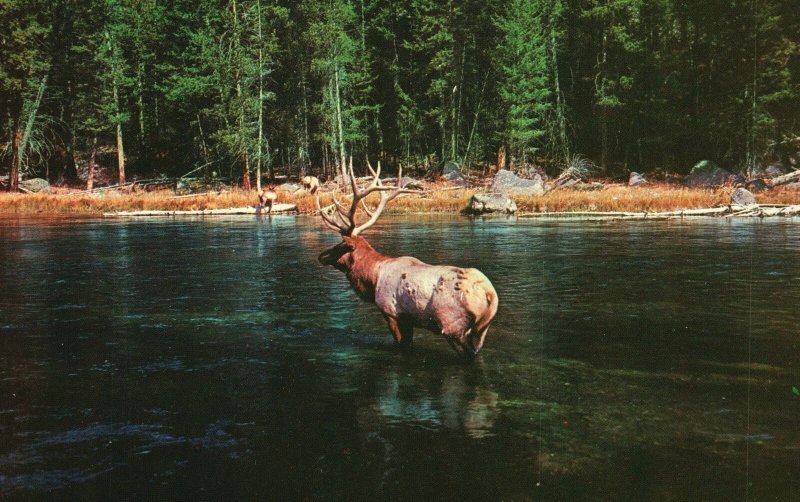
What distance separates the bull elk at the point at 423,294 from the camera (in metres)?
7.92

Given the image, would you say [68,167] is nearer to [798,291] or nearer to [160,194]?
[160,194]

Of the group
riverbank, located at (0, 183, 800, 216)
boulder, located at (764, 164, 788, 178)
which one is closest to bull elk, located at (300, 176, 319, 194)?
riverbank, located at (0, 183, 800, 216)

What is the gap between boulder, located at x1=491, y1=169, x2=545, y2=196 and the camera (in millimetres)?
41312

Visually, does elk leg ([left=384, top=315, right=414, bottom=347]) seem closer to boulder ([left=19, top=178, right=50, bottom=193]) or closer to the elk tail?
the elk tail

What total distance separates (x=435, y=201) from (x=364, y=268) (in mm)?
32001

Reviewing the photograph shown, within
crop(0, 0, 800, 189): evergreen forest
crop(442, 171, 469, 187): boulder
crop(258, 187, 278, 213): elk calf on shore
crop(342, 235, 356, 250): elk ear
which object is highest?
crop(0, 0, 800, 189): evergreen forest

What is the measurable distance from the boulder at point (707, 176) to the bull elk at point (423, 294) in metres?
39.4

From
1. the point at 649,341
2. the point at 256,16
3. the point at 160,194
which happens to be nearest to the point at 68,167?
the point at 160,194

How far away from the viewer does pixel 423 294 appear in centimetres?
824

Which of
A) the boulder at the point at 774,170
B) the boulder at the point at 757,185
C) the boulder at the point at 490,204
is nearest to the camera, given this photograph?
the boulder at the point at 490,204

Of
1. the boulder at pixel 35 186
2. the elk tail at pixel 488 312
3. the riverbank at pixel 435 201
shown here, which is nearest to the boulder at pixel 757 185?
the riverbank at pixel 435 201

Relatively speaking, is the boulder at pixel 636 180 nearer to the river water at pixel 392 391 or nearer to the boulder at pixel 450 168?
the boulder at pixel 450 168

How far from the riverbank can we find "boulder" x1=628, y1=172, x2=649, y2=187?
0.91m

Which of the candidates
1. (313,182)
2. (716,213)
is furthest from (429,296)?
(716,213)
